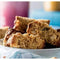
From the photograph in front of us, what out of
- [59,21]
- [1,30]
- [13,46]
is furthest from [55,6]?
[13,46]

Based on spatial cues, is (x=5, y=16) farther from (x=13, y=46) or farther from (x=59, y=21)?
(x=59, y=21)

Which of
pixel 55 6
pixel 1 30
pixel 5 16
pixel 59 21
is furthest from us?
pixel 55 6

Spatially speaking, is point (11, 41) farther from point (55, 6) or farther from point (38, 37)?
point (55, 6)

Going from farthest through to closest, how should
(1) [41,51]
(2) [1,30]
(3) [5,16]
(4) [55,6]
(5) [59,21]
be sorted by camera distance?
(4) [55,6] → (5) [59,21] → (3) [5,16] → (2) [1,30] → (1) [41,51]

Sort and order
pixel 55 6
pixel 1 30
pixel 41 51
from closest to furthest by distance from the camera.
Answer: pixel 41 51
pixel 1 30
pixel 55 6

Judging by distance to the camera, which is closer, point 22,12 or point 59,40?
point 59,40

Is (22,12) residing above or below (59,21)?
above

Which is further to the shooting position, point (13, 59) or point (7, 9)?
point (7, 9)

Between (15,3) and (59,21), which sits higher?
(15,3)

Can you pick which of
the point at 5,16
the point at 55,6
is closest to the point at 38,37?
the point at 5,16
